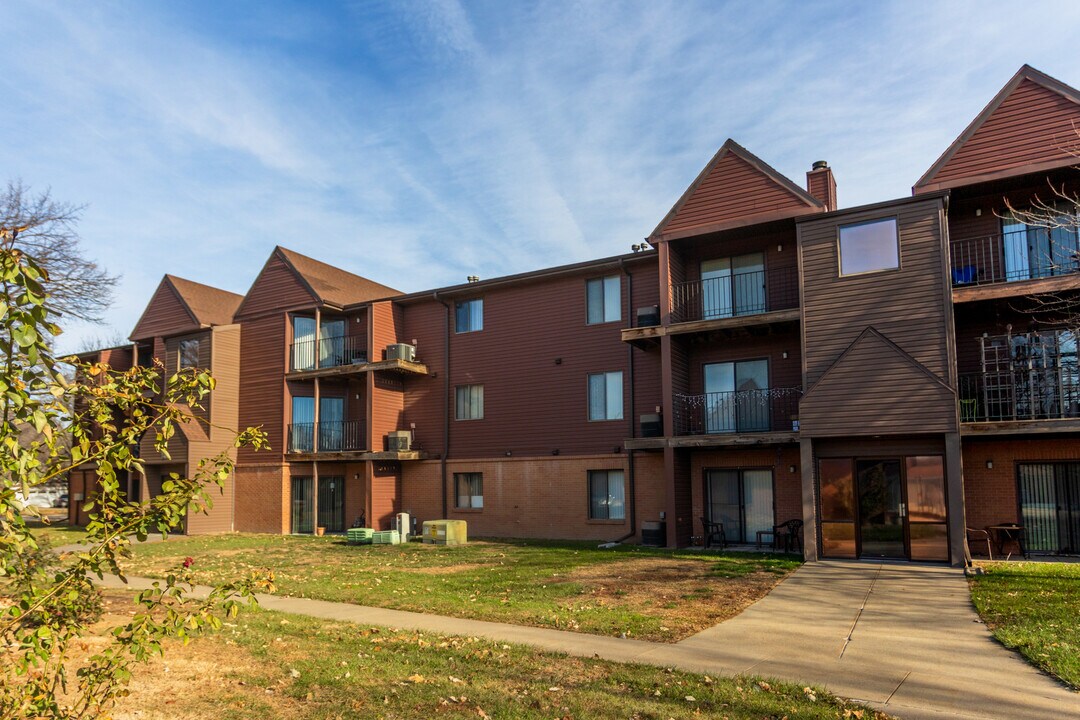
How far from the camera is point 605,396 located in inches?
918

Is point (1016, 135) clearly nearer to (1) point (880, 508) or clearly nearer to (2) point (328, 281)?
(1) point (880, 508)

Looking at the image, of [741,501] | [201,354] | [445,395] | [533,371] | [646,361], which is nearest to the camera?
[741,501]

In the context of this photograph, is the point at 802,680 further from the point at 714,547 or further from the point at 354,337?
the point at 354,337

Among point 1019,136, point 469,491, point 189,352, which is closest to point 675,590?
point 1019,136

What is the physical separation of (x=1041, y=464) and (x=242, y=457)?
26078 mm

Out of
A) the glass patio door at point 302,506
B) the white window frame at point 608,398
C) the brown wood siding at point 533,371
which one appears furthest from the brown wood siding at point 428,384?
the white window frame at point 608,398

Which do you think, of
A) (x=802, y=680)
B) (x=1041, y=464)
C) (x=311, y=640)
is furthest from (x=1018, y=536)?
(x=311, y=640)

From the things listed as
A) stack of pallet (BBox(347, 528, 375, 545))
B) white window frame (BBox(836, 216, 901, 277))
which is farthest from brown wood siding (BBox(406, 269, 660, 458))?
white window frame (BBox(836, 216, 901, 277))

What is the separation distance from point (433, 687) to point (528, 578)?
7.48 metres

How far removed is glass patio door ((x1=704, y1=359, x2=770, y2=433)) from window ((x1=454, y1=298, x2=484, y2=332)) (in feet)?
28.3

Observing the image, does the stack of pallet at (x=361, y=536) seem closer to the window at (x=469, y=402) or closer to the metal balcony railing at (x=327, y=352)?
the window at (x=469, y=402)

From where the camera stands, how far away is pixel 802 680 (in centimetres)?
749

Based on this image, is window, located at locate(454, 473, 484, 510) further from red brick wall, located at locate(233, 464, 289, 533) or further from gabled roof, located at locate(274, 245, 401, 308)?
gabled roof, located at locate(274, 245, 401, 308)

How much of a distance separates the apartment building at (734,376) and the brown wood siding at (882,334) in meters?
0.05
